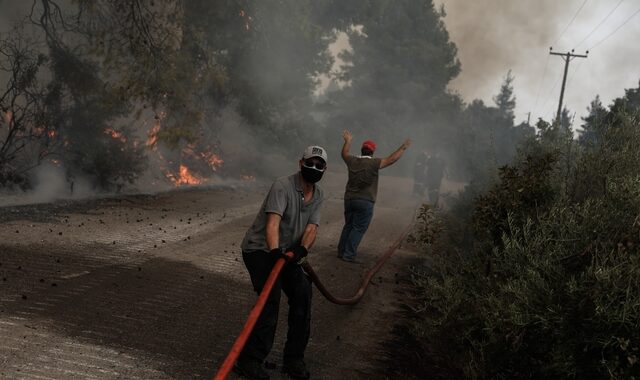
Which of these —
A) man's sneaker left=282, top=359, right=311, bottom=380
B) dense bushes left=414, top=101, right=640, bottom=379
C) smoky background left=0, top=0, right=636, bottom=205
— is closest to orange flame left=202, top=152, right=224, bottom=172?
smoky background left=0, top=0, right=636, bottom=205

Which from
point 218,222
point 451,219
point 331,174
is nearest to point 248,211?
point 218,222

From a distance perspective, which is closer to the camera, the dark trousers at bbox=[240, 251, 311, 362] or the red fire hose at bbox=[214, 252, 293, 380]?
the red fire hose at bbox=[214, 252, 293, 380]

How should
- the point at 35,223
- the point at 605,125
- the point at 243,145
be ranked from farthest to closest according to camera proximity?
the point at 243,145, the point at 35,223, the point at 605,125

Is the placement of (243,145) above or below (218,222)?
above

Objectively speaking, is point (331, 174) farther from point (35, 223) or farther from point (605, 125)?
point (605, 125)

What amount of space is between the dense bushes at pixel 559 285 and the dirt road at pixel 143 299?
97 centimetres

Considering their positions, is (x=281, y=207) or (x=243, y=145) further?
(x=243, y=145)

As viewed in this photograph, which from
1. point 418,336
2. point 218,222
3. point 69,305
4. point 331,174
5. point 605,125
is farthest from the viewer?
point 331,174

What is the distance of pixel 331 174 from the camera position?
34.6 meters

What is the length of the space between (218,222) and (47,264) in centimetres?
530

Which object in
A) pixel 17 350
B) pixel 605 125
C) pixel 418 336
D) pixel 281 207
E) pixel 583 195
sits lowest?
pixel 17 350

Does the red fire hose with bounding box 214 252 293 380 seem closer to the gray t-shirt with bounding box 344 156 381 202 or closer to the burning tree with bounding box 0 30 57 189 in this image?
the gray t-shirt with bounding box 344 156 381 202

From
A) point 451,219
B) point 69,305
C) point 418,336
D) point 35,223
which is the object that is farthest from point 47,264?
point 451,219

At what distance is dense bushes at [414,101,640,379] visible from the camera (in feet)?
12.4
